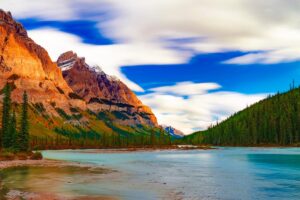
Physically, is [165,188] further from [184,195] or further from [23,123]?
[23,123]

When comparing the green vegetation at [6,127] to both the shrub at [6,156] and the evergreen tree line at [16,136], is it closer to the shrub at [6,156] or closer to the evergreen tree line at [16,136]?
the evergreen tree line at [16,136]

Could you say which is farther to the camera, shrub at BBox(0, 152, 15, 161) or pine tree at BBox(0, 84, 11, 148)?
pine tree at BBox(0, 84, 11, 148)

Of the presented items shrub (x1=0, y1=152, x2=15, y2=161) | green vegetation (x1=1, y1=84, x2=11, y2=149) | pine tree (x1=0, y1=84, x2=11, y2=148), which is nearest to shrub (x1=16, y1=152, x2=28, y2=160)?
shrub (x1=0, y1=152, x2=15, y2=161)

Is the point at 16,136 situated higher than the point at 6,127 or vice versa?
the point at 6,127

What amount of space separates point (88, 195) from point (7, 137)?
93683mm

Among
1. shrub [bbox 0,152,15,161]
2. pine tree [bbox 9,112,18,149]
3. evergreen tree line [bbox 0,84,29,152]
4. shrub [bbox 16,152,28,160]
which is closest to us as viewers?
shrub [bbox 0,152,15,161]

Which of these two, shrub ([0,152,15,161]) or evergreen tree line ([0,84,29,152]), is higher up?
evergreen tree line ([0,84,29,152])

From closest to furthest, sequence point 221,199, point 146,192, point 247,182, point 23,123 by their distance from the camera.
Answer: point 221,199, point 146,192, point 247,182, point 23,123

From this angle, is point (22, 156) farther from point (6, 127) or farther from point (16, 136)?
point (6, 127)

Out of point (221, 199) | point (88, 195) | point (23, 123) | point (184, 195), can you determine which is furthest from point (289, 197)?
point (23, 123)

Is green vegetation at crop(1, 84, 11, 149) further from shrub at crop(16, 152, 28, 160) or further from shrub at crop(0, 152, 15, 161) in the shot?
shrub at crop(0, 152, 15, 161)

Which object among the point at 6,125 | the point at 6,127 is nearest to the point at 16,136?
the point at 6,127

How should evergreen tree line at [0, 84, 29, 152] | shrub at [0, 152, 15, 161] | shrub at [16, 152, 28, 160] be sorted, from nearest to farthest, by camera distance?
shrub at [0, 152, 15, 161] < shrub at [16, 152, 28, 160] < evergreen tree line at [0, 84, 29, 152]

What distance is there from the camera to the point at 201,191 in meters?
44.9
